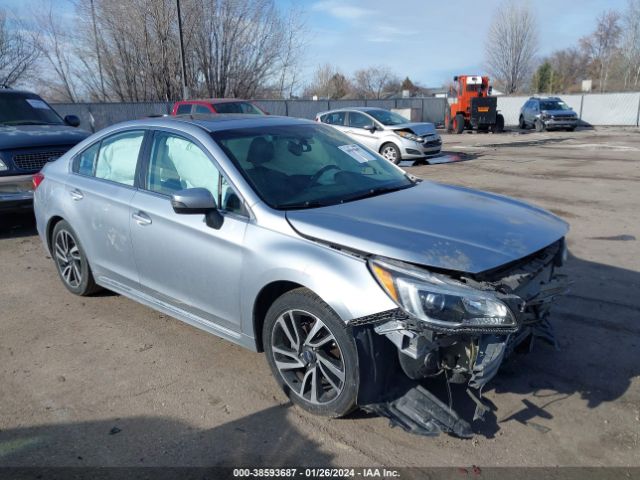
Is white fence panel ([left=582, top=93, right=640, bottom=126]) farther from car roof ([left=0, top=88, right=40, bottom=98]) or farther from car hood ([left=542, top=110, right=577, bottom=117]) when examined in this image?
car roof ([left=0, top=88, right=40, bottom=98])

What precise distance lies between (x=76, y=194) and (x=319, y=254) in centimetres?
284

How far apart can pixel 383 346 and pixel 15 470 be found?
A: 2.01 meters

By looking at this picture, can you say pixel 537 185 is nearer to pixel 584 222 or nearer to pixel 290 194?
pixel 584 222

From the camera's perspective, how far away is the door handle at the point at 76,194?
4696 millimetres

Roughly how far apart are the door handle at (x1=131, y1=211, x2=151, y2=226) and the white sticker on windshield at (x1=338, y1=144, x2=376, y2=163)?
1.59 m

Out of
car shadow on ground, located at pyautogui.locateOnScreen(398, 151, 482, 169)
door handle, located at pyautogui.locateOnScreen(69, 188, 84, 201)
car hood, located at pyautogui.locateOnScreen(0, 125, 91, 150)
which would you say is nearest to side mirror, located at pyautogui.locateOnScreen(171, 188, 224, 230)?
door handle, located at pyautogui.locateOnScreen(69, 188, 84, 201)

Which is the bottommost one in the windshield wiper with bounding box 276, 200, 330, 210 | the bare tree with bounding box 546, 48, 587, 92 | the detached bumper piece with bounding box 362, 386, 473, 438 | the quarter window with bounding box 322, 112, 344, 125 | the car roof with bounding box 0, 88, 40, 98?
the detached bumper piece with bounding box 362, 386, 473, 438

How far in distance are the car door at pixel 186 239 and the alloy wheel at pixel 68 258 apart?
47.9 inches

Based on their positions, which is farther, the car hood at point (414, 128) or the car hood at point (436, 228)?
the car hood at point (414, 128)

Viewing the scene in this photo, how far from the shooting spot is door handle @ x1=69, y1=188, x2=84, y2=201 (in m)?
4.70

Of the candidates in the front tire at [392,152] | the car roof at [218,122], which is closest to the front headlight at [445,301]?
the car roof at [218,122]

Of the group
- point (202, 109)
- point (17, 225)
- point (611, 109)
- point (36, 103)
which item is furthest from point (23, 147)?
point (611, 109)

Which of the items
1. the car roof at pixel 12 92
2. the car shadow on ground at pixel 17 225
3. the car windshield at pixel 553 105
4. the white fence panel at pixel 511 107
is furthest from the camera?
the white fence panel at pixel 511 107

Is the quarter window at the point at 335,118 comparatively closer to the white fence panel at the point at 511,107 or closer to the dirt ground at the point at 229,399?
the dirt ground at the point at 229,399
